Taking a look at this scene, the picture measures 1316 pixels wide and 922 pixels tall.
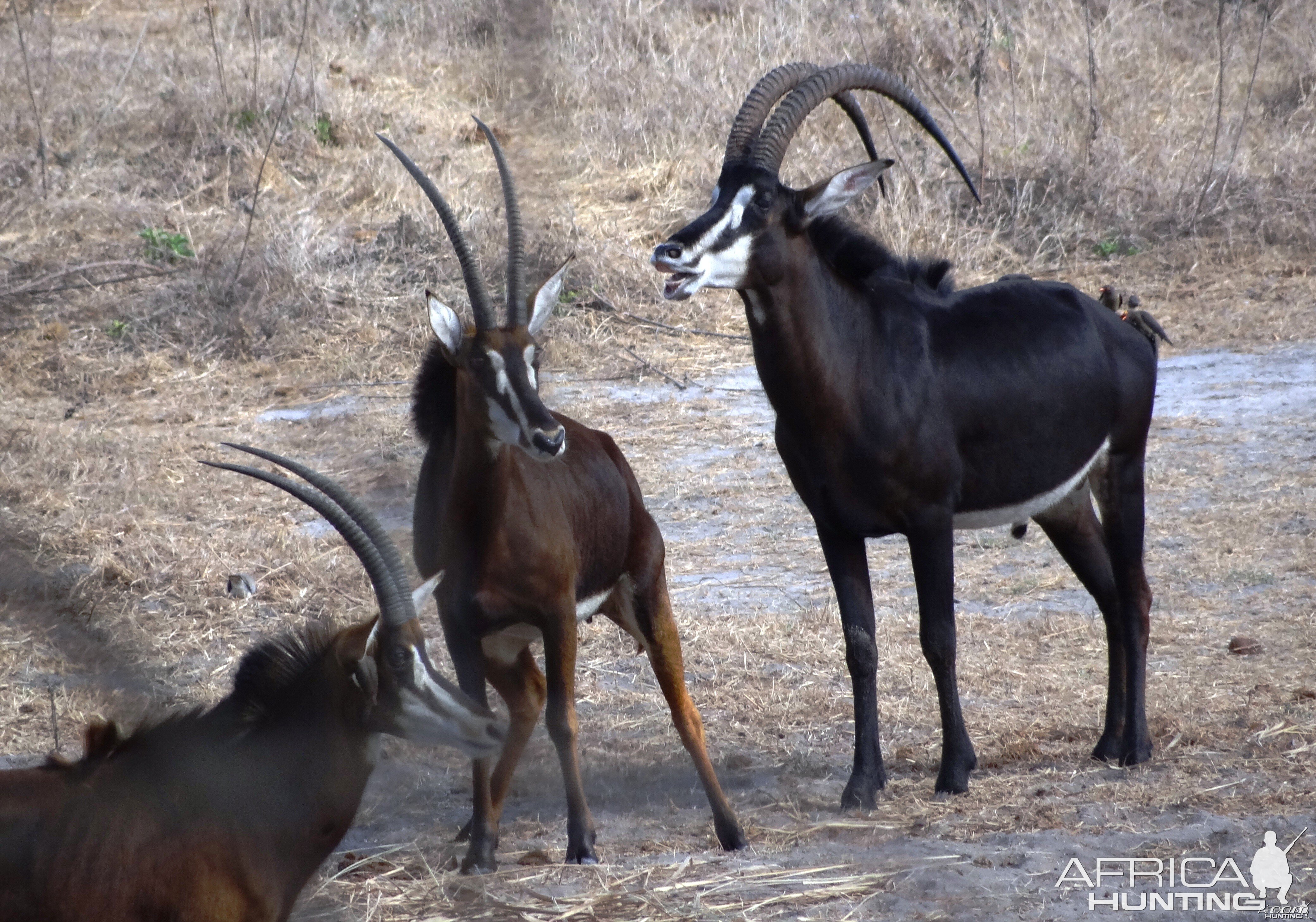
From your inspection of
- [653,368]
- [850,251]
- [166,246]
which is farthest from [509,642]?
[166,246]

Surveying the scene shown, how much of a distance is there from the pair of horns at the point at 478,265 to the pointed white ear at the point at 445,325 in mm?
77

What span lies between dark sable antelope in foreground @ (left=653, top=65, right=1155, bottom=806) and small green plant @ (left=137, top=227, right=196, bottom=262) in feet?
25.8

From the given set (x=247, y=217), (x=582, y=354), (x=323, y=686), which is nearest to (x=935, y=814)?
(x=323, y=686)

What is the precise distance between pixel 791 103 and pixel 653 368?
5541 millimetres

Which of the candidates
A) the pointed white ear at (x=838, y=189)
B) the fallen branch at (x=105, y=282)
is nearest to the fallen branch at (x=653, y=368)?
the fallen branch at (x=105, y=282)

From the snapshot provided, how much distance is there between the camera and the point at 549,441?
452 cm

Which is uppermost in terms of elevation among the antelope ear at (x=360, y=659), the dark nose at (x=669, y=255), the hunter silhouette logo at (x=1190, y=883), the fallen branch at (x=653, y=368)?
the dark nose at (x=669, y=255)

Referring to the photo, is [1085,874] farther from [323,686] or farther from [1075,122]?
[1075,122]

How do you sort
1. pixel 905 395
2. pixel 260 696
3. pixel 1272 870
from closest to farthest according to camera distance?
pixel 260 696 → pixel 1272 870 → pixel 905 395

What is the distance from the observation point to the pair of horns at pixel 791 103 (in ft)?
17.5

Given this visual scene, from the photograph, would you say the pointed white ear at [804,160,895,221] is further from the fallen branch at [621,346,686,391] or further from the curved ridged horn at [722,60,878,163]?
the fallen branch at [621,346,686,391]

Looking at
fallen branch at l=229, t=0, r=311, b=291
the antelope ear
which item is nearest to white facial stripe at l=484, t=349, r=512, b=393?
the antelope ear

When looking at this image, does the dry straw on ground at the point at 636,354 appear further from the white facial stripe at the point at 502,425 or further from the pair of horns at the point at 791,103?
the white facial stripe at the point at 502,425

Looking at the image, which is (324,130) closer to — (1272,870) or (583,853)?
(583,853)
